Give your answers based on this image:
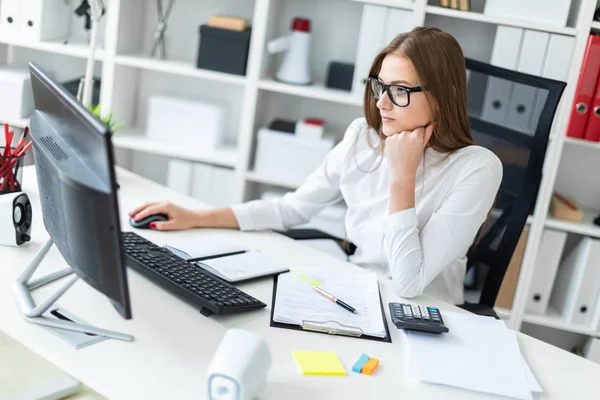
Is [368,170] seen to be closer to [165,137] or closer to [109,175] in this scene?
[109,175]

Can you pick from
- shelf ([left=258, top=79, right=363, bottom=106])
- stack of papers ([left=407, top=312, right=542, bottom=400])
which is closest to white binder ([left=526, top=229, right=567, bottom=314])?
shelf ([left=258, top=79, right=363, bottom=106])


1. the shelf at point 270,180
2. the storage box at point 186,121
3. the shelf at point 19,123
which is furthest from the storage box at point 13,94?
the shelf at point 270,180

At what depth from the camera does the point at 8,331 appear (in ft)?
4.31

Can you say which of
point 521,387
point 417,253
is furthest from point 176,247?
point 521,387

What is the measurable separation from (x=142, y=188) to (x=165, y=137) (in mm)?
1078

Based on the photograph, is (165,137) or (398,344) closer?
(398,344)

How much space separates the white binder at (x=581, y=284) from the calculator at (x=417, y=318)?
153cm

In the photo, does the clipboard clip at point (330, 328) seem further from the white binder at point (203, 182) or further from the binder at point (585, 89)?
the white binder at point (203, 182)

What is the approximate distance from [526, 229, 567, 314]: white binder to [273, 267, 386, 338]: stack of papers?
1408 millimetres

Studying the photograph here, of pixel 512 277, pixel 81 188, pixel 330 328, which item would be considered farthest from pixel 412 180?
pixel 512 277

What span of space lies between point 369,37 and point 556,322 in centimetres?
136

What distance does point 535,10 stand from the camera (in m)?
2.71

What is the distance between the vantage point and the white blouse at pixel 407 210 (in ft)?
5.71

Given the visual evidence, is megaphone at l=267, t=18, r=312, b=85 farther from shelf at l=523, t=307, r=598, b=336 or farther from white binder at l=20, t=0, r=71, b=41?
shelf at l=523, t=307, r=598, b=336
